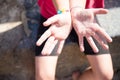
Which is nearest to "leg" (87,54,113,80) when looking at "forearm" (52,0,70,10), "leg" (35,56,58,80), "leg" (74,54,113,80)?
"leg" (74,54,113,80)

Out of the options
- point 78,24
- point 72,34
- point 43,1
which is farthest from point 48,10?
point 78,24

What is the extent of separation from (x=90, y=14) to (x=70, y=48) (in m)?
0.53

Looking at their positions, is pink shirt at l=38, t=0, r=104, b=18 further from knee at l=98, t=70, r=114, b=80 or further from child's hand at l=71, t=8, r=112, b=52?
knee at l=98, t=70, r=114, b=80

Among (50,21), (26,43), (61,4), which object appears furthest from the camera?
(26,43)

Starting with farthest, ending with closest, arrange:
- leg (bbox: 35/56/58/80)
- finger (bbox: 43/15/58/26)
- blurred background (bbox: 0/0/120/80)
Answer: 1. blurred background (bbox: 0/0/120/80)
2. leg (bbox: 35/56/58/80)
3. finger (bbox: 43/15/58/26)

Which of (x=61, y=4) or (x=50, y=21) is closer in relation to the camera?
(x=50, y=21)

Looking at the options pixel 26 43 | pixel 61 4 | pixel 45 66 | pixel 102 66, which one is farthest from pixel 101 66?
pixel 26 43

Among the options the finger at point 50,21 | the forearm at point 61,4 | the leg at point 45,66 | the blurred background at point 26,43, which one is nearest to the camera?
the finger at point 50,21

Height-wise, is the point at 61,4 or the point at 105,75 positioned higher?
the point at 61,4

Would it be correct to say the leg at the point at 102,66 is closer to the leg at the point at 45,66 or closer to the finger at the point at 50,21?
the leg at the point at 45,66

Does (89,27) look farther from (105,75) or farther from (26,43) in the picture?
(26,43)

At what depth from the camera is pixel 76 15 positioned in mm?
1837

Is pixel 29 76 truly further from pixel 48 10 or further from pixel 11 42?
pixel 48 10

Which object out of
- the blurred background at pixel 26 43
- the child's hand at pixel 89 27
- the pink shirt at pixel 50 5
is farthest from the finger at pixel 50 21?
the blurred background at pixel 26 43
